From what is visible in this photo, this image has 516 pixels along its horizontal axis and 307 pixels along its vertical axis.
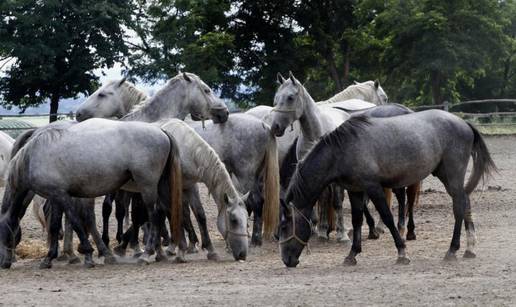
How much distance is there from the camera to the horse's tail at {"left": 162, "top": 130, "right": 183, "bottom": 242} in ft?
34.4

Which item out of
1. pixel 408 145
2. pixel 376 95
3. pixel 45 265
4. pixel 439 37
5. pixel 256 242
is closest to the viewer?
pixel 408 145

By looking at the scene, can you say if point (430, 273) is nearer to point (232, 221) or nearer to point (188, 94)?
point (232, 221)

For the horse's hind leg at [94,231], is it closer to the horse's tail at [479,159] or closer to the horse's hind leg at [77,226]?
the horse's hind leg at [77,226]

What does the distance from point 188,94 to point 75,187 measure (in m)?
2.32

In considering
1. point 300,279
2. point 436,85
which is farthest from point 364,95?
point 436,85

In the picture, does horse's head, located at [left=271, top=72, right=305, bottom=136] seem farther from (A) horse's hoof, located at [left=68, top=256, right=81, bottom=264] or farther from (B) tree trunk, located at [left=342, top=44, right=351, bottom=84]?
(B) tree trunk, located at [left=342, top=44, right=351, bottom=84]

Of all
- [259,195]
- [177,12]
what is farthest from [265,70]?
[259,195]

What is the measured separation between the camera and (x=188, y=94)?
12.0 m

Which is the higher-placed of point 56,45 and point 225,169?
point 56,45

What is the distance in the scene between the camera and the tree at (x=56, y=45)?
Result: 32.8 metres

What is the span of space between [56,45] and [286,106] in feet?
74.8

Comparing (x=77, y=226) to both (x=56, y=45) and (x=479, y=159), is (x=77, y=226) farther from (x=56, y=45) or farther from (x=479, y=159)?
(x=56, y=45)

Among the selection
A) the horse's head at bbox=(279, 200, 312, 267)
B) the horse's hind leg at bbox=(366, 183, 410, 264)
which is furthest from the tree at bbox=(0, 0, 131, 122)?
the horse's hind leg at bbox=(366, 183, 410, 264)

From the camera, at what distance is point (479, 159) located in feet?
33.9
